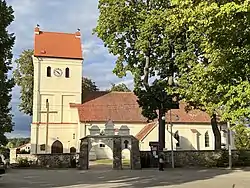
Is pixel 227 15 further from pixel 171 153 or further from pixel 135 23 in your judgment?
pixel 171 153

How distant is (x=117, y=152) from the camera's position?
39.6 metres

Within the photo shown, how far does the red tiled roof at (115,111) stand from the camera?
2399 inches

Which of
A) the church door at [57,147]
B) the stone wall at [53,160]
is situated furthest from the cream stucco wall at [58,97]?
the stone wall at [53,160]

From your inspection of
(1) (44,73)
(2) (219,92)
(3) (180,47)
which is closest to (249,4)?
(2) (219,92)

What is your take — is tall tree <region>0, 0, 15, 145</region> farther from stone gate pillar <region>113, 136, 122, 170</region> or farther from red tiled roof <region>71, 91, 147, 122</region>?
red tiled roof <region>71, 91, 147, 122</region>

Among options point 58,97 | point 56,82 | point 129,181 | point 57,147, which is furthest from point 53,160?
point 56,82

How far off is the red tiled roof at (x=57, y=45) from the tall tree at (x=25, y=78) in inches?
123

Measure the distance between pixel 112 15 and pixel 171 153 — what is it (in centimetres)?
1457

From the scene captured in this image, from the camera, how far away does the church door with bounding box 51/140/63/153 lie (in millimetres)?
59250

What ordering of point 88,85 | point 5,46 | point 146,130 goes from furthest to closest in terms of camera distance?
point 88,85, point 146,130, point 5,46

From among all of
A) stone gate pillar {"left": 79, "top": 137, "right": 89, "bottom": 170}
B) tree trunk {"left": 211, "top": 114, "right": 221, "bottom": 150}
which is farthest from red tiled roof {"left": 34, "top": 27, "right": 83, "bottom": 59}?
tree trunk {"left": 211, "top": 114, "right": 221, "bottom": 150}

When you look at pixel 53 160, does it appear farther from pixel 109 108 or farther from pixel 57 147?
pixel 109 108

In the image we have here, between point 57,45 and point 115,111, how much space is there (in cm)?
1345

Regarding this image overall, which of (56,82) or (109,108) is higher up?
(56,82)
